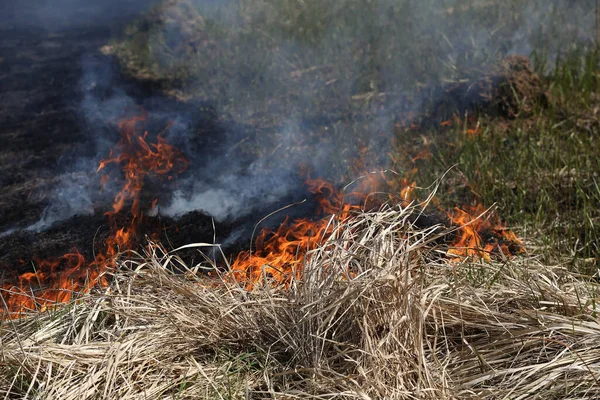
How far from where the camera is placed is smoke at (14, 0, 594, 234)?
465cm

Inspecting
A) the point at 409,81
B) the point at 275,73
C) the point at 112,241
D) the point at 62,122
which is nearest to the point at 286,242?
the point at 112,241

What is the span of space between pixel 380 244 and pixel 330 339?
456mm

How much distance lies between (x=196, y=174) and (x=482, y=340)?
2464 millimetres

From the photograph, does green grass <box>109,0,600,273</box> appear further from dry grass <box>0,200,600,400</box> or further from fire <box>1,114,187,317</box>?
dry grass <box>0,200,600,400</box>

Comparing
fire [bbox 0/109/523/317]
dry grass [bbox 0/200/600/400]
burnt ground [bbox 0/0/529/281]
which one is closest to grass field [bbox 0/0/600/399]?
dry grass [bbox 0/200/600/400]

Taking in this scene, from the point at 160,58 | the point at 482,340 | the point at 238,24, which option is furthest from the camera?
the point at 238,24

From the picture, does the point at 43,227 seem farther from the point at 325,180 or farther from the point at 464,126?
the point at 464,126

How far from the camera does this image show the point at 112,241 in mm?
3906

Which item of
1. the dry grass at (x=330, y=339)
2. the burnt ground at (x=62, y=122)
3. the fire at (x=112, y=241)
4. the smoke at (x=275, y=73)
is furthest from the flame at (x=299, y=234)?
the fire at (x=112, y=241)

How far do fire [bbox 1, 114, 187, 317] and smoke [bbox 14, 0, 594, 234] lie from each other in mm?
135

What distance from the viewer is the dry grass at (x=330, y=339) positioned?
8.23ft

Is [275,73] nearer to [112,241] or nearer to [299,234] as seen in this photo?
[299,234]

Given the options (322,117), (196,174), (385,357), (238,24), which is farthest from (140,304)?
(238,24)

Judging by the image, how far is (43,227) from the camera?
409cm
